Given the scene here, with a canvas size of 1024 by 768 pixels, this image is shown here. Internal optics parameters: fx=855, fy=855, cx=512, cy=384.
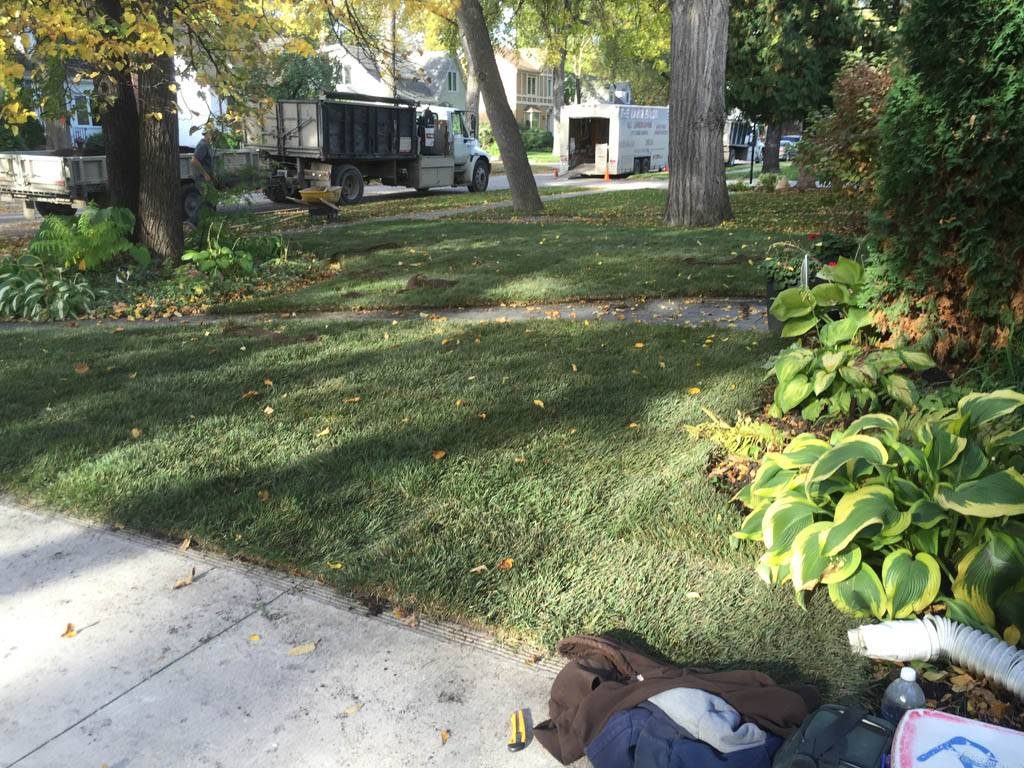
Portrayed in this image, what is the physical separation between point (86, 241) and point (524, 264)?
4.80m

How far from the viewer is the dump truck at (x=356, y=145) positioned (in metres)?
20.1

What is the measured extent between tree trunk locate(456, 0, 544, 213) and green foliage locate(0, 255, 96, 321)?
9391 millimetres

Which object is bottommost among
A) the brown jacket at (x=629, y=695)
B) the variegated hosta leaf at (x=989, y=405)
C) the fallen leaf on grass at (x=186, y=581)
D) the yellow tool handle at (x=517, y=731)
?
the yellow tool handle at (x=517, y=731)

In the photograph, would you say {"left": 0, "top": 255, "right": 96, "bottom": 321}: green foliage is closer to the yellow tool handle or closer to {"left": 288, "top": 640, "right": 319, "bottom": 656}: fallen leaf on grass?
{"left": 288, "top": 640, "right": 319, "bottom": 656}: fallen leaf on grass

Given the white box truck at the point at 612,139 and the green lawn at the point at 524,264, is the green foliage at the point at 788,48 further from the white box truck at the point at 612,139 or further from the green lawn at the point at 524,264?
the green lawn at the point at 524,264

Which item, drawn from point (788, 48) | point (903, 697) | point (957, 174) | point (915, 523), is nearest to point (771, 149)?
point (788, 48)

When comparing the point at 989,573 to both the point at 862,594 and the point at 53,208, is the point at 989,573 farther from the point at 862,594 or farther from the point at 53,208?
the point at 53,208

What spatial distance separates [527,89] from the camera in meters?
69.1

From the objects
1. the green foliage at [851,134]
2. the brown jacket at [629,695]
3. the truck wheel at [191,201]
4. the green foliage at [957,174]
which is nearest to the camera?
the brown jacket at [629,695]

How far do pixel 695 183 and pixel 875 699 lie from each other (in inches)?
467

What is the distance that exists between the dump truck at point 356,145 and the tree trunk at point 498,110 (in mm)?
4644

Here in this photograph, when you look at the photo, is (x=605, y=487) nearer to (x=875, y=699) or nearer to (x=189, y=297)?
(x=875, y=699)

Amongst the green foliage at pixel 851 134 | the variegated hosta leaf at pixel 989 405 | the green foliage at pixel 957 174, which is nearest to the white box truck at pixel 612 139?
the green foliage at pixel 851 134

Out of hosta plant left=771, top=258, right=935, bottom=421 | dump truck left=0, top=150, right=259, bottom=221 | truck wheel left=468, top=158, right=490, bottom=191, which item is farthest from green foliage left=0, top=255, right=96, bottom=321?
truck wheel left=468, top=158, right=490, bottom=191
